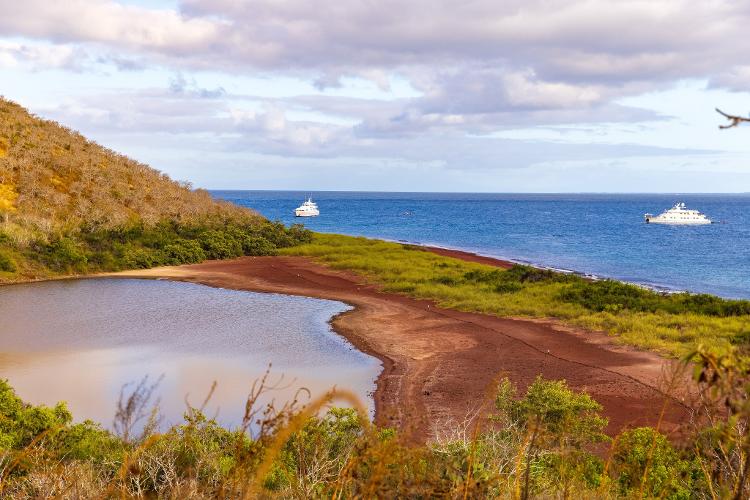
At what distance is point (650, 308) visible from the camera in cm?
2661

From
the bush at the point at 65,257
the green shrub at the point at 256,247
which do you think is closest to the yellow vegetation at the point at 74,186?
the bush at the point at 65,257

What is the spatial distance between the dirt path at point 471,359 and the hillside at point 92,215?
13706 millimetres

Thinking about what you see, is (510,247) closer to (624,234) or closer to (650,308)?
(624,234)

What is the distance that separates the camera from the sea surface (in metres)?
15.5

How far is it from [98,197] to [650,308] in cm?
3591

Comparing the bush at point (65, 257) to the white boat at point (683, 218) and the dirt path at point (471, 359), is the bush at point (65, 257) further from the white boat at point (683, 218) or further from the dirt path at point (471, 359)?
the white boat at point (683, 218)

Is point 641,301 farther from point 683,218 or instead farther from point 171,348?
point 683,218

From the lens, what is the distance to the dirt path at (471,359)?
49.5 feet

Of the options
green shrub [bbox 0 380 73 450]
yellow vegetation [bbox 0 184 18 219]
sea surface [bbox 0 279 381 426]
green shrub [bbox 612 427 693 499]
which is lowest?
sea surface [bbox 0 279 381 426]

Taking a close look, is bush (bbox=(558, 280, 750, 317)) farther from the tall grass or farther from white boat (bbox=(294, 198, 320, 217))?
white boat (bbox=(294, 198, 320, 217))

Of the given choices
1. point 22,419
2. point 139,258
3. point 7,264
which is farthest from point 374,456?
point 139,258

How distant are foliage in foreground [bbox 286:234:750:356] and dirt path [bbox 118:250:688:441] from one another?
45.3 inches

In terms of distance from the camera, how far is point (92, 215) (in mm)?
42062

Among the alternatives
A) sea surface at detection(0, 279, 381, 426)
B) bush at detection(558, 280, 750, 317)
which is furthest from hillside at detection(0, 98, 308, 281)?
bush at detection(558, 280, 750, 317)
